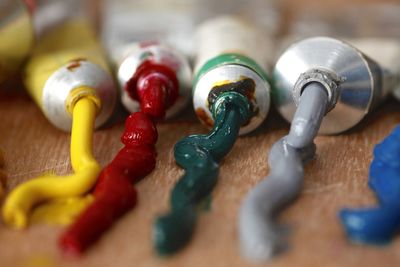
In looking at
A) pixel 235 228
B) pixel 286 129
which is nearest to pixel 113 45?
pixel 286 129

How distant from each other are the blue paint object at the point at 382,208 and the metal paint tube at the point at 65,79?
0.93 feet

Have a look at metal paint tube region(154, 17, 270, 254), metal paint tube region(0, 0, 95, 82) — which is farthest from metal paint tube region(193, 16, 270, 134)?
metal paint tube region(0, 0, 95, 82)

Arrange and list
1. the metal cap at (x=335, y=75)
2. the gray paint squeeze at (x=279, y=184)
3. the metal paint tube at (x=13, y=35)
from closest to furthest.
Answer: the gray paint squeeze at (x=279, y=184)
the metal cap at (x=335, y=75)
the metal paint tube at (x=13, y=35)

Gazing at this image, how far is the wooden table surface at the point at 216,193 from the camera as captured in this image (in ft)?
1.61

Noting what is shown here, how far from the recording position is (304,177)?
590 millimetres

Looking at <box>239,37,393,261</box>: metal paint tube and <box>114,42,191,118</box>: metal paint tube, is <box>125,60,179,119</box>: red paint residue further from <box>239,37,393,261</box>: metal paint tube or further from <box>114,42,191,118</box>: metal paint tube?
<box>239,37,393,261</box>: metal paint tube

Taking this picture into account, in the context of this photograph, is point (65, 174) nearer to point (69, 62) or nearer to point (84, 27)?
point (69, 62)

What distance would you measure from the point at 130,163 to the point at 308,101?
0.17 metres

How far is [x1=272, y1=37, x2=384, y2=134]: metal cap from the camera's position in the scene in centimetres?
63

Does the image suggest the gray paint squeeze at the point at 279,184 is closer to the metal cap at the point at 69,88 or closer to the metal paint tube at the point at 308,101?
the metal paint tube at the point at 308,101

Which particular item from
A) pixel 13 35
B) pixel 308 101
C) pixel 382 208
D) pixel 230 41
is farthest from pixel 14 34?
pixel 382 208

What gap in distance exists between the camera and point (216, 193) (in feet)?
1.86

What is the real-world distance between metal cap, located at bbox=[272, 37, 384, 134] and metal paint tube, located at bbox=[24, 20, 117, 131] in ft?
0.59

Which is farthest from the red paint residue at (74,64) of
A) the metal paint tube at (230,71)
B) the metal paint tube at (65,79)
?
the metal paint tube at (230,71)
